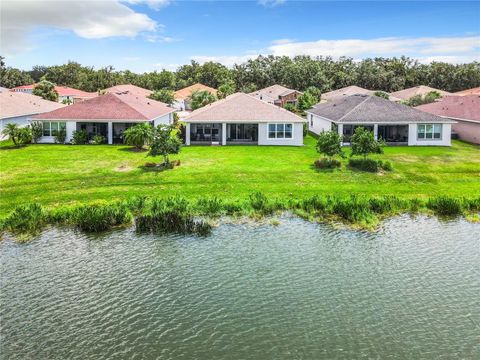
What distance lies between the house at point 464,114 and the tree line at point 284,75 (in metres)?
54.1

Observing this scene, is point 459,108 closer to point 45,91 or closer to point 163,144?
point 163,144

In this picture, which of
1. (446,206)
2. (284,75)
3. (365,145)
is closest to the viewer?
(446,206)

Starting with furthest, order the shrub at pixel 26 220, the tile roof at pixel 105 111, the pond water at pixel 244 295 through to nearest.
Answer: the tile roof at pixel 105 111 → the shrub at pixel 26 220 → the pond water at pixel 244 295

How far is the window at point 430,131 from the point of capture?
163 ft

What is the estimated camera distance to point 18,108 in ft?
181

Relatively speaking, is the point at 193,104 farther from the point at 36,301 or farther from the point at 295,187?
the point at 36,301

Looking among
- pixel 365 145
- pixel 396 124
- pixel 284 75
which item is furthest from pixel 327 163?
pixel 284 75

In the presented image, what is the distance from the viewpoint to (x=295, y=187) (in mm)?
32156

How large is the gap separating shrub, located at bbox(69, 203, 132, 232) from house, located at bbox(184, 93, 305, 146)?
24183 millimetres

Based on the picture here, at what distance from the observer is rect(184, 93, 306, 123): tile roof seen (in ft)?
161

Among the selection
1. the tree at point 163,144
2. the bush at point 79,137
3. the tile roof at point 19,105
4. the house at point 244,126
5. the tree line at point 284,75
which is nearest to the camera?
the tree at point 163,144

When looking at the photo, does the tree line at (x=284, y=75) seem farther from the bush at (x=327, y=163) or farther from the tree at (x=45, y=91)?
the bush at (x=327, y=163)

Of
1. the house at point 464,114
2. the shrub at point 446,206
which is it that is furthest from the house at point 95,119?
the house at point 464,114

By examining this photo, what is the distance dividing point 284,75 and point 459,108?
66.2m
